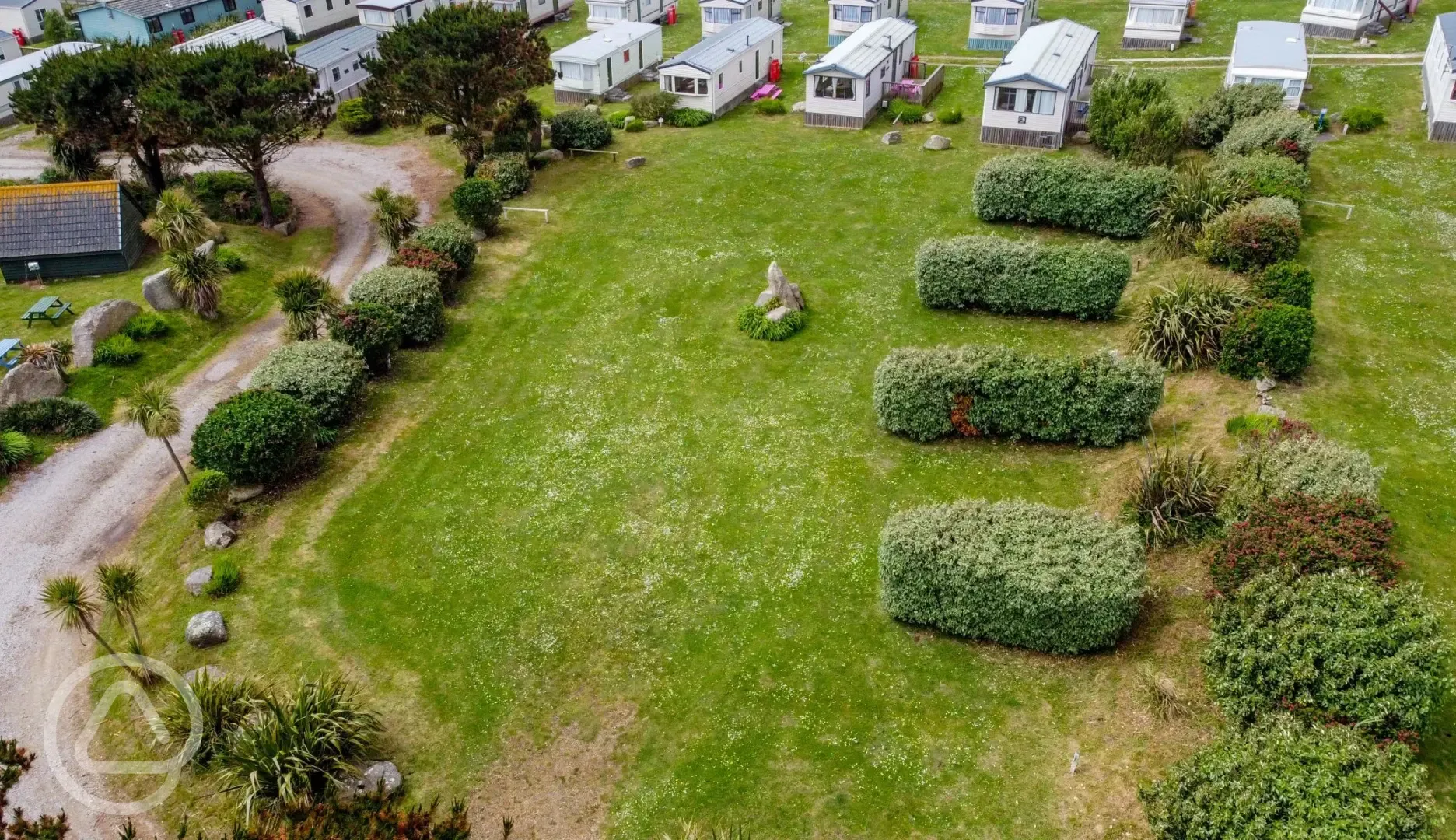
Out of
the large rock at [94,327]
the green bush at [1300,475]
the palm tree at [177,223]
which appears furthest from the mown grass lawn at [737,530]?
the palm tree at [177,223]

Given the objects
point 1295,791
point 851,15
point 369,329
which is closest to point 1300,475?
point 1295,791

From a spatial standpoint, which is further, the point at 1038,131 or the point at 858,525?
the point at 1038,131

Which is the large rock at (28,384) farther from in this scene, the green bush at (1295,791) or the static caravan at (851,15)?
the static caravan at (851,15)

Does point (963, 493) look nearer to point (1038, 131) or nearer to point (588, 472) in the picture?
point (588, 472)

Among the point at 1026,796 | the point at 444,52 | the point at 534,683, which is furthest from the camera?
the point at 444,52

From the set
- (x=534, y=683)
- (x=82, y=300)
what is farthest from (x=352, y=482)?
(x=82, y=300)

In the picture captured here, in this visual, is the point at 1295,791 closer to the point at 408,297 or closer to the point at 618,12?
the point at 408,297
